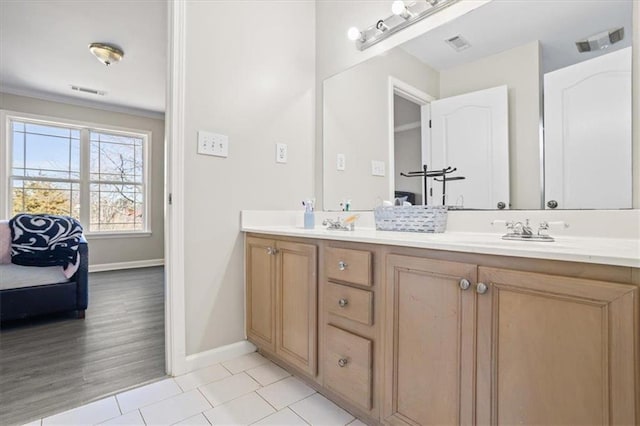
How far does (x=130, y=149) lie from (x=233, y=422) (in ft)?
15.6

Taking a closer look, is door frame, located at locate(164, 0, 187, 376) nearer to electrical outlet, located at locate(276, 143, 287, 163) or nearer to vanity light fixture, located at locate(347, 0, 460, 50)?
electrical outlet, located at locate(276, 143, 287, 163)

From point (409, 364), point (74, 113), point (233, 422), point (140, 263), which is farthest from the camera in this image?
point (140, 263)

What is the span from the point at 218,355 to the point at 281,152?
1.27 metres

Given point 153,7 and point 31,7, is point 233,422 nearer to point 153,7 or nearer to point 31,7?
point 153,7

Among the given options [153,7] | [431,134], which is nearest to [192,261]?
[431,134]

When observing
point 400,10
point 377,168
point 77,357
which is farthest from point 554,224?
point 77,357

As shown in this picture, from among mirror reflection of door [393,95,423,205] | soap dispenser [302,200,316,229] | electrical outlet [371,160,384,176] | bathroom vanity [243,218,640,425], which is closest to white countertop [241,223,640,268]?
bathroom vanity [243,218,640,425]

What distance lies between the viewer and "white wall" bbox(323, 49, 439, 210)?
1.67 metres

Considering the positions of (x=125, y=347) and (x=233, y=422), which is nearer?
(x=233, y=422)

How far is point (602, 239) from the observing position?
3.41 feet

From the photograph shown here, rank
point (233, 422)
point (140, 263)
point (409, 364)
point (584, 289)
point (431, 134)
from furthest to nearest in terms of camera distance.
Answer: point (140, 263) < point (431, 134) < point (233, 422) < point (409, 364) < point (584, 289)

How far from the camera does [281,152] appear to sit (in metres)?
2.03

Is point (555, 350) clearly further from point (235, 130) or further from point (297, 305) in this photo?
point (235, 130)

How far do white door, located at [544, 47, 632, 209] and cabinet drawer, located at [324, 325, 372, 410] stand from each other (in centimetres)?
90
